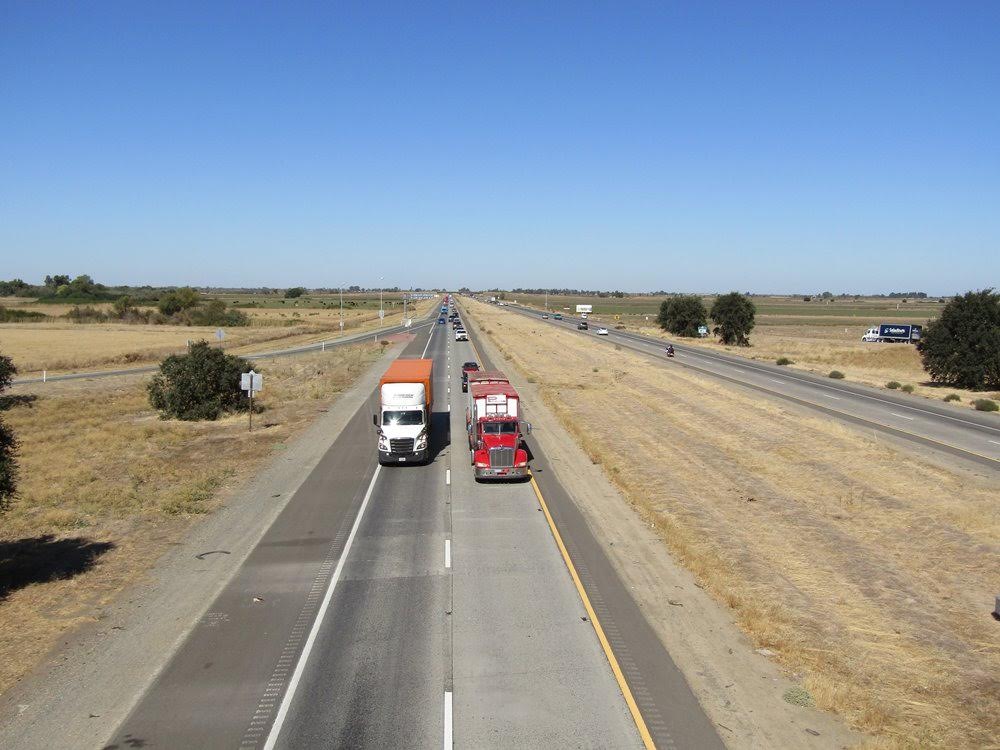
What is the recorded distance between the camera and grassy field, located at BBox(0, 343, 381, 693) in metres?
15.8

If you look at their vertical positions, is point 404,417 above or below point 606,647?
above

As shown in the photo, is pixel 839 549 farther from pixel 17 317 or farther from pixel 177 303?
pixel 177 303

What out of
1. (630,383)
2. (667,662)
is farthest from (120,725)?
(630,383)

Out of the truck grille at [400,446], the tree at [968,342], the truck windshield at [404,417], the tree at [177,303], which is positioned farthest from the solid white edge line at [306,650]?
the tree at [177,303]

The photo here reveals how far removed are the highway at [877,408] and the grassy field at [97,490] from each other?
32497mm

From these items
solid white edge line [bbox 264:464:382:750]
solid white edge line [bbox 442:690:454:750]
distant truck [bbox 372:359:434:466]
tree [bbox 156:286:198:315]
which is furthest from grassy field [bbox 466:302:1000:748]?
tree [bbox 156:286:198:315]

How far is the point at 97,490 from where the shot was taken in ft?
82.6

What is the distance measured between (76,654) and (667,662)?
11415 mm

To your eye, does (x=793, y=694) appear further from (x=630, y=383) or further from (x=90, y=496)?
(x=630, y=383)

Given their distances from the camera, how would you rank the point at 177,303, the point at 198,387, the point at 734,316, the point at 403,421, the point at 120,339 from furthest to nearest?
1. the point at 177,303
2. the point at 120,339
3. the point at 734,316
4. the point at 198,387
5. the point at 403,421

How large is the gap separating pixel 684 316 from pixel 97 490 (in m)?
97.0

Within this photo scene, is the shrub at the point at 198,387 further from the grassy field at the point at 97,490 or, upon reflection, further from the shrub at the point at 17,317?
the shrub at the point at 17,317

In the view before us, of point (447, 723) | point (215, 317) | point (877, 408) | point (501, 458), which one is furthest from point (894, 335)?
point (215, 317)

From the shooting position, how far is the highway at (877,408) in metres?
35.2
